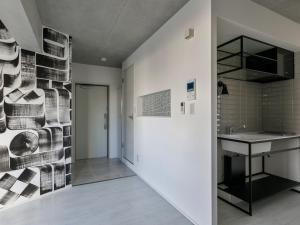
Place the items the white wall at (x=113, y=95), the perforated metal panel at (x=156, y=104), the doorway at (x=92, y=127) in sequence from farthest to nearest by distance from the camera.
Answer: the white wall at (x=113, y=95)
the doorway at (x=92, y=127)
the perforated metal panel at (x=156, y=104)

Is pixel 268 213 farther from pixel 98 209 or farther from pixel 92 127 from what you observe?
pixel 92 127

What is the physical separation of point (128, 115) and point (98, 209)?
2.26 meters

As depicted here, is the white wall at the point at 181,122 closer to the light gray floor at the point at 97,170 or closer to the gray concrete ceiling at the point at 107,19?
the gray concrete ceiling at the point at 107,19

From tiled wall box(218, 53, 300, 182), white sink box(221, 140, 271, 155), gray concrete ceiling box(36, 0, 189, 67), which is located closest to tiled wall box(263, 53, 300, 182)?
tiled wall box(218, 53, 300, 182)

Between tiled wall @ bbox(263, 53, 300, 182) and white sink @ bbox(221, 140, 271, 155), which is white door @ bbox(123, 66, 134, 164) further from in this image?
tiled wall @ bbox(263, 53, 300, 182)

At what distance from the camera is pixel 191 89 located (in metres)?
2.11

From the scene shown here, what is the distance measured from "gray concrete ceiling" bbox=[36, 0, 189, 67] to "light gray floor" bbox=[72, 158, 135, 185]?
8.55 ft

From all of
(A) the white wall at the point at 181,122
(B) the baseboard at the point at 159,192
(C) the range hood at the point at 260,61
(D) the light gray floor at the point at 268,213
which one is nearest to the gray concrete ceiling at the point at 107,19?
(A) the white wall at the point at 181,122

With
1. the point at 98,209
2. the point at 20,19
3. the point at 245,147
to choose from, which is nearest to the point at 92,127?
the point at 98,209

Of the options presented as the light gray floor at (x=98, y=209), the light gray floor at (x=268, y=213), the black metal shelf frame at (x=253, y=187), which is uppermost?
the black metal shelf frame at (x=253, y=187)

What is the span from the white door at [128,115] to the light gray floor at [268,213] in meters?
2.21

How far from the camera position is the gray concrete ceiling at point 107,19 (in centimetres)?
221

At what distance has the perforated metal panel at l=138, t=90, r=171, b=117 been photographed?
2693 millimetres

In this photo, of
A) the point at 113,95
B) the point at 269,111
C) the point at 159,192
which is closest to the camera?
the point at 159,192
